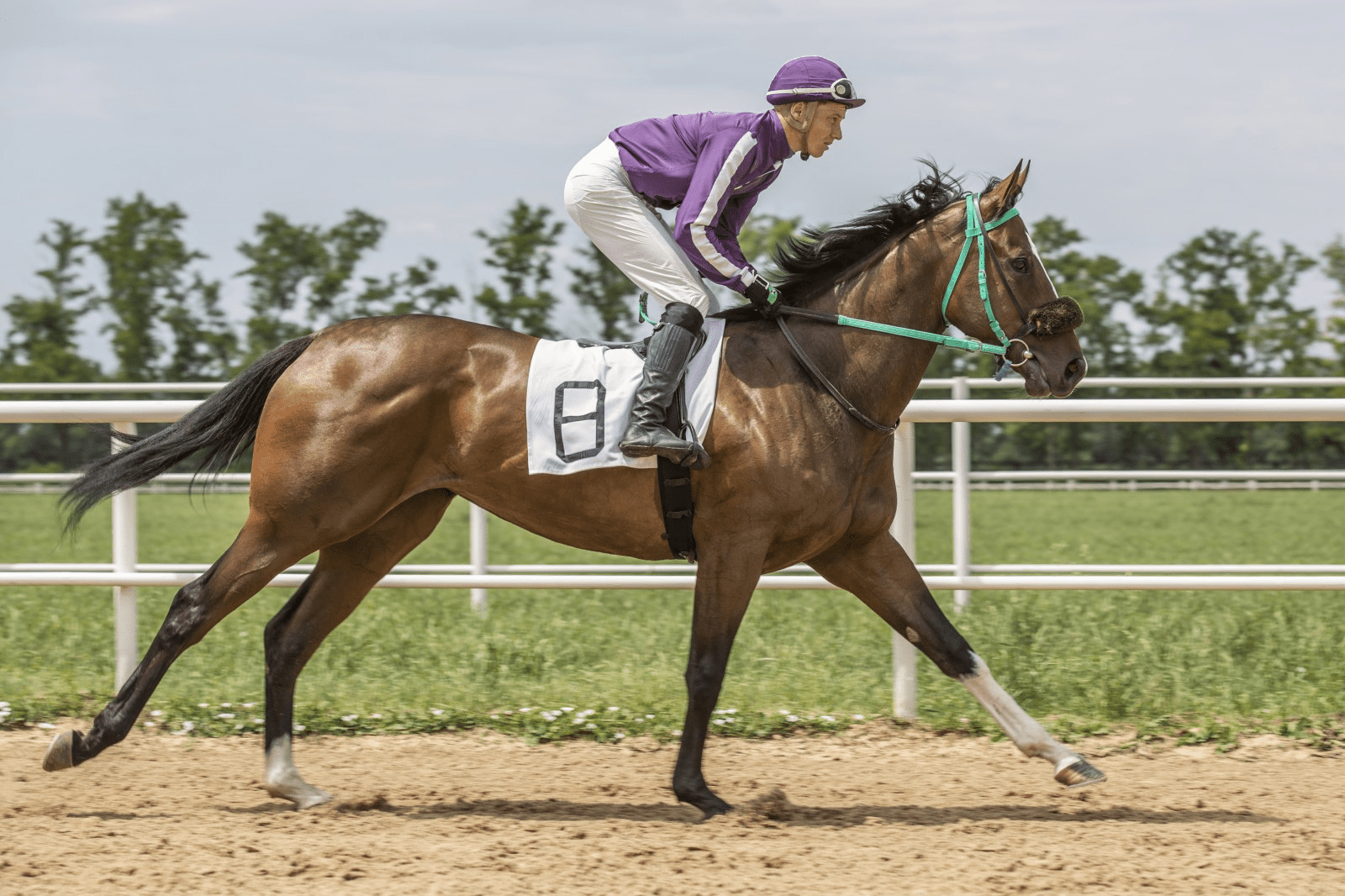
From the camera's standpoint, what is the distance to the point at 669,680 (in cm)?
581

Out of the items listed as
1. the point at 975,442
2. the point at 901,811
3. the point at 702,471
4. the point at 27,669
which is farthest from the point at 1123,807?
the point at 975,442

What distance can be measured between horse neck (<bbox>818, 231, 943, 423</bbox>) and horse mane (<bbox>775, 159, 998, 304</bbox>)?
10cm

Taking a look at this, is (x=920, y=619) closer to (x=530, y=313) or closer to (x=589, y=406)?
(x=589, y=406)

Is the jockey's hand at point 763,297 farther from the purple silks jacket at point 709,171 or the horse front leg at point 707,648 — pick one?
the horse front leg at point 707,648

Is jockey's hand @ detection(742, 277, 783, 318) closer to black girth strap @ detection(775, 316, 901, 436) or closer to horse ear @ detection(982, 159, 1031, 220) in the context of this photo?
black girth strap @ detection(775, 316, 901, 436)

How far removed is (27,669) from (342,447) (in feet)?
10.1

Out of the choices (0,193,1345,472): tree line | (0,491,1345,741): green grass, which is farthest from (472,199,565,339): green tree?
(0,491,1345,741): green grass

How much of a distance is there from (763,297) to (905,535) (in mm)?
1351

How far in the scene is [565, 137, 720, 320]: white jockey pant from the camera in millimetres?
4336

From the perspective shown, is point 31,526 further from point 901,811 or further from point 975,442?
point 901,811

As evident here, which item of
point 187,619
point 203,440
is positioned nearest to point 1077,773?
point 187,619

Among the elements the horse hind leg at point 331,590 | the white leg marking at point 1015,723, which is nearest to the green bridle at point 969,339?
the white leg marking at point 1015,723

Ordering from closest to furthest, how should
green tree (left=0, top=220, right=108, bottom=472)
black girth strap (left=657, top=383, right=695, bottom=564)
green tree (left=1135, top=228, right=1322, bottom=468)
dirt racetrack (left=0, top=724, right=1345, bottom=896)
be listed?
1. dirt racetrack (left=0, top=724, right=1345, bottom=896)
2. black girth strap (left=657, top=383, right=695, bottom=564)
3. green tree (left=0, top=220, right=108, bottom=472)
4. green tree (left=1135, top=228, right=1322, bottom=468)

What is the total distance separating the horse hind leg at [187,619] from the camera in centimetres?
423
